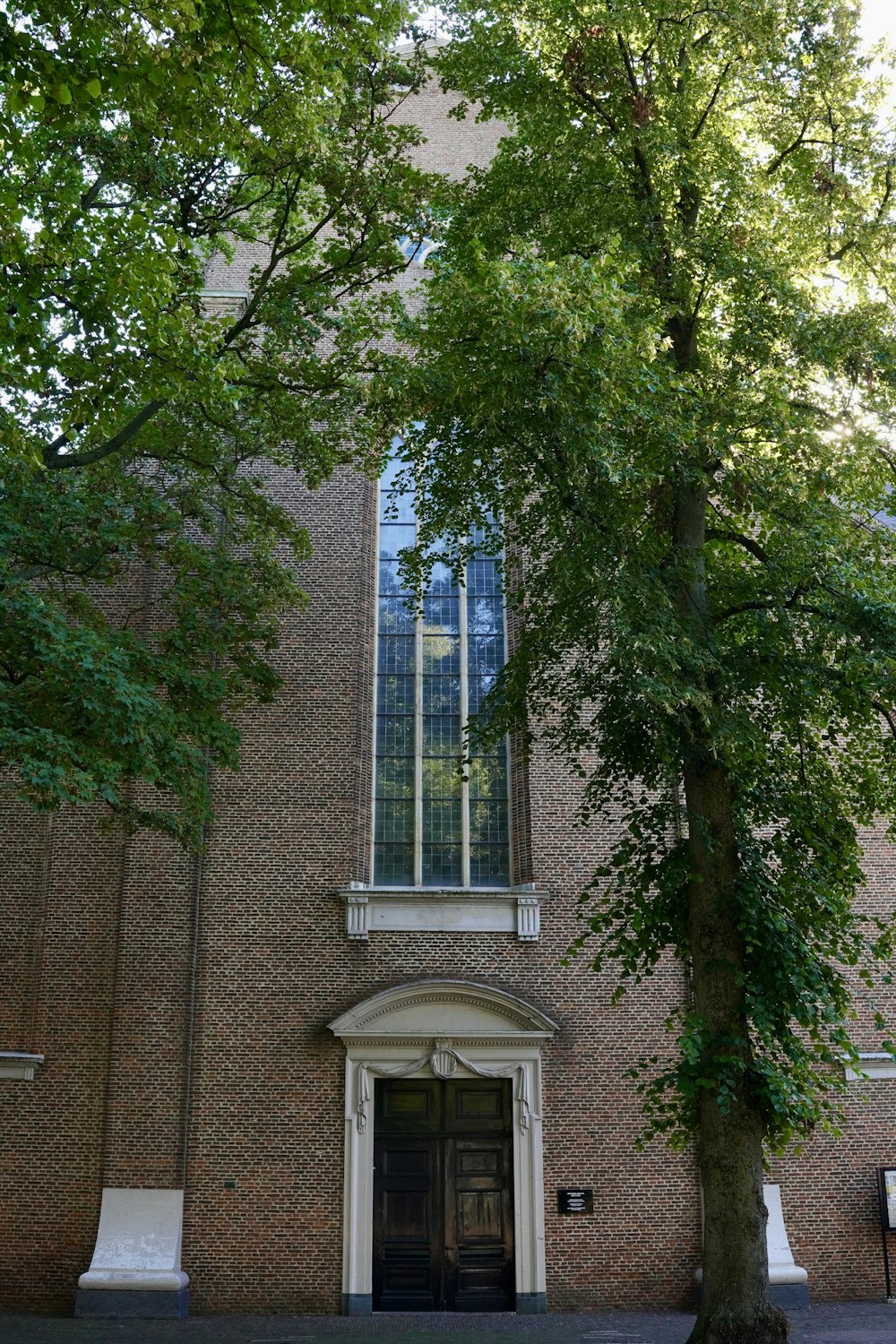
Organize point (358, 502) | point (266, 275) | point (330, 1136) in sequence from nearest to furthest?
point (266, 275) < point (330, 1136) < point (358, 502)

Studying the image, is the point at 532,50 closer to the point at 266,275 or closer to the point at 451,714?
the point at 266,275

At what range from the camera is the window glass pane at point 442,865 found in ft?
46.5

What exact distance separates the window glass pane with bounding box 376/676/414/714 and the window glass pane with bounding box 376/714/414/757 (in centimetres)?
9

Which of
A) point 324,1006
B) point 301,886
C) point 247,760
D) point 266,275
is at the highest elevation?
point 266,275

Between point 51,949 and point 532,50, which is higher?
point 532,50

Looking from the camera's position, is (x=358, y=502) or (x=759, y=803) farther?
(x=358, y=502)

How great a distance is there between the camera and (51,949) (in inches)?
531

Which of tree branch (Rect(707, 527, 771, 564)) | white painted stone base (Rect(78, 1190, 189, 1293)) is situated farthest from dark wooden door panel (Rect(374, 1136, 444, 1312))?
tree branch (Rect(707, 527, 771, 564))

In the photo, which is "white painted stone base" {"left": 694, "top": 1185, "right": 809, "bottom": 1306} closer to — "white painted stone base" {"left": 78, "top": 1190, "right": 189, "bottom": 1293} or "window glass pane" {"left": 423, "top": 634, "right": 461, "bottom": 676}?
"white painted stone base" {"left": 78, "top": 1190, "right": 189, "bottom": 1293}

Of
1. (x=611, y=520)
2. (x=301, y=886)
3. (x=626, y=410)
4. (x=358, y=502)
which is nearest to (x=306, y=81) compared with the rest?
(x=626, y=410)

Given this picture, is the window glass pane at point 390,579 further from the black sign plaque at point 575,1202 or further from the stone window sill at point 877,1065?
the stone window sill at point 877,1065

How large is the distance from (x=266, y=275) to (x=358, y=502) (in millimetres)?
5274

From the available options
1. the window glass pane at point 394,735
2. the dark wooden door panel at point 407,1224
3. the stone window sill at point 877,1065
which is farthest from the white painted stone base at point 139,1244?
the stone window sill at point 877,1065

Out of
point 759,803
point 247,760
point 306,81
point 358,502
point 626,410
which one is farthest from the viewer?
point 358,502
